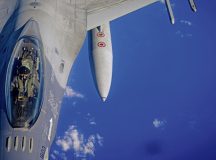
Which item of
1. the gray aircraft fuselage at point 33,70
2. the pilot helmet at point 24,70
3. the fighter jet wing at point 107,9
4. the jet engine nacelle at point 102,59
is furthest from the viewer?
the jet engine nacelle at point 102,59

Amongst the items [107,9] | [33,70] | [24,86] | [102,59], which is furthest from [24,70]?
[102,59]

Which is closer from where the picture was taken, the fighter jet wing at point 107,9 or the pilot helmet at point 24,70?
the pilot helmet at point 24,70

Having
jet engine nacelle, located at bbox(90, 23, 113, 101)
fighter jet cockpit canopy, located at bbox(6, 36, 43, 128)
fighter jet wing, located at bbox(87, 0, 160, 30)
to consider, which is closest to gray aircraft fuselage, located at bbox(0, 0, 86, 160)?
fighter jet cockpit canopy, located at bbox(6, 36, 43, 128)

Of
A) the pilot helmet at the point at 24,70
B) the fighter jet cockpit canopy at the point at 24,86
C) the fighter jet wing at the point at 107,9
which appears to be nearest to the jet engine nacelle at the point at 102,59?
the fighter jet wing at the point at 107,9

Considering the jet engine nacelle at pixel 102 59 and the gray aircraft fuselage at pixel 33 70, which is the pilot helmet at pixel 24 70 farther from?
the jet engine nacelle at pixel 102 59

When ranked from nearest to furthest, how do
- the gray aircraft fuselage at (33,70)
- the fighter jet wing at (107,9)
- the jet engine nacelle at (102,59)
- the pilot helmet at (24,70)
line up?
1. the gray aircraft fuselage at (33,70)
2. the pilot helmet at (24,70)
3. the fighter jet wing at (107,9)
4. the jet engine nacelle at (102,59)
